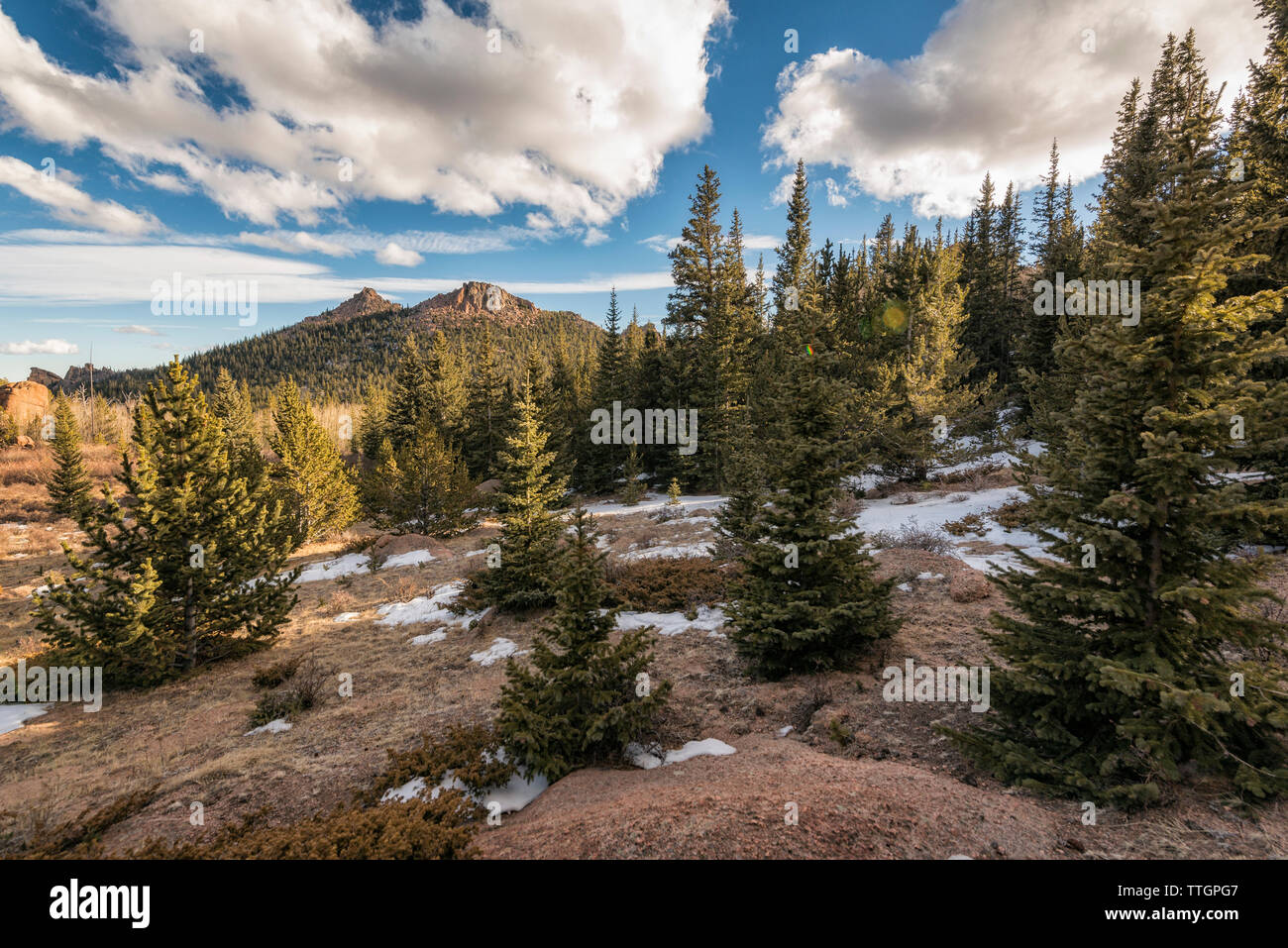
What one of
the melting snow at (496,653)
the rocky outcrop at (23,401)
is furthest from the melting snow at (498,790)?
the rocky outcrop at (23,401)

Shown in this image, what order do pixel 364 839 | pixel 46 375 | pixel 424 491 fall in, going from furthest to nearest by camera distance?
pixel 46 375 < pixel 424 491 < pixel 364 839

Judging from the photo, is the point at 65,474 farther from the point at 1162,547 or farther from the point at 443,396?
the point at 1162,547

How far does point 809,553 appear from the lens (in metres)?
7.89

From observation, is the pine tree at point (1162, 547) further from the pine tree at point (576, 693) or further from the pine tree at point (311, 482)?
the pine tree at point (311, 482)

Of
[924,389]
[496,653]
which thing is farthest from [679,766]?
[924,389]

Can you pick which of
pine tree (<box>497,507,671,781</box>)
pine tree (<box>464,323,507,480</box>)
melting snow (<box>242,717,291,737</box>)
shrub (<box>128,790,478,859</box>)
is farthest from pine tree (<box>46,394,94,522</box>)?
pine tree (<box>497,507,671,781</box>)

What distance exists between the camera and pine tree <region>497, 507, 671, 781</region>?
20.2ft

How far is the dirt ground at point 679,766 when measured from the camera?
150 inches

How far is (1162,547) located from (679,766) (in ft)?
17.9

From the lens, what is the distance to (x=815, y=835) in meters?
3.83

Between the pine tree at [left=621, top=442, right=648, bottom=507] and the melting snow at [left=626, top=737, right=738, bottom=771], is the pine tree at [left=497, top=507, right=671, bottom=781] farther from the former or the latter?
the pine tree at [left=621, top=442, right=648, bottom=507]

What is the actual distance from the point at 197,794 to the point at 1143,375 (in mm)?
12379
